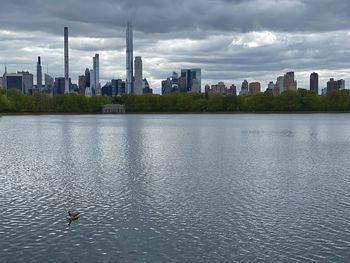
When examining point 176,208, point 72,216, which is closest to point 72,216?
point 72,216

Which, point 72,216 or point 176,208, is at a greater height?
point 72,216

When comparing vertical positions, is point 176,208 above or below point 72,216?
below

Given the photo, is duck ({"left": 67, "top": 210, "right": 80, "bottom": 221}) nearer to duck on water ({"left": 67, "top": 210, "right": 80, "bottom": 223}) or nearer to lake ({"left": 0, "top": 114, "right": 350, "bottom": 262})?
duck on water ({"left": 67, "top": 210, "right": 80, "bottom": 223})

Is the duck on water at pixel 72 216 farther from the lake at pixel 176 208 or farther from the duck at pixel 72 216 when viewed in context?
the lake at pixel 176 208

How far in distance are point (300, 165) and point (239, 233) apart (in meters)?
27.1

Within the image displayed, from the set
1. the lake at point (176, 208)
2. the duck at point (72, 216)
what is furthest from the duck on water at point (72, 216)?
the lake at point (176, 208)

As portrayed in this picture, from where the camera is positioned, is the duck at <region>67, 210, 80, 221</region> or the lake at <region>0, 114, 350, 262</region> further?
the duck at <region>67, 210, 80, 221</region>

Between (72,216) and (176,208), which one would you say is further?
(176,208)

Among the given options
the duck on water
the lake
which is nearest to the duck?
the duck on water

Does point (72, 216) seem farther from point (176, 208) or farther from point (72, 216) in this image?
point (176, 208)

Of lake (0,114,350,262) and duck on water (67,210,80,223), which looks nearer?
lake (0,114,350,262)

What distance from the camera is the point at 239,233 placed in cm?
2459

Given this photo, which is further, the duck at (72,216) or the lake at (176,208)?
the duck at (72,216)

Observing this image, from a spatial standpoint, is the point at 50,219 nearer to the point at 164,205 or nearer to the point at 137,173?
the point at 164,205
